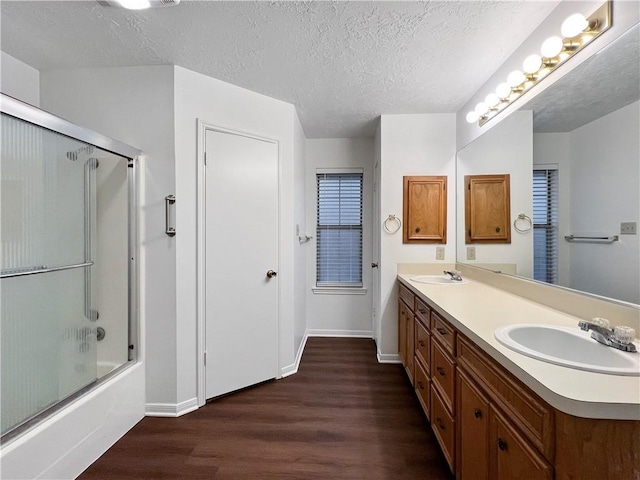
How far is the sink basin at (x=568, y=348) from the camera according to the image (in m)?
0.81

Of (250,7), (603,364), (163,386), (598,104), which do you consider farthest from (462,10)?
(163,386)

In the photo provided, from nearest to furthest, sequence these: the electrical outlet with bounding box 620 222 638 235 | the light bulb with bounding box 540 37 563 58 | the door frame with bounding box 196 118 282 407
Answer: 1. the electrical outlet with bounding box 620 222 638 235
2. the light bulb with bounding box 540 37 563 58
3. the door frame with bounding box 196 118 282 407

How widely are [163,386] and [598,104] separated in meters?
2.85

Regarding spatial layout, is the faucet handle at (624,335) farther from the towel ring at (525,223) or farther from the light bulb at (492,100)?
the light bulb at (492,100)

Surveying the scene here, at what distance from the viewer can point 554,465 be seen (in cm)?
69

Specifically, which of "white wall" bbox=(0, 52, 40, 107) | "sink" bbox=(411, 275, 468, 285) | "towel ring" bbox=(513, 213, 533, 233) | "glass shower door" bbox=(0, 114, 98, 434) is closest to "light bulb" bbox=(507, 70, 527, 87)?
"towel ring" bbox=(513, 213, 533, 233)

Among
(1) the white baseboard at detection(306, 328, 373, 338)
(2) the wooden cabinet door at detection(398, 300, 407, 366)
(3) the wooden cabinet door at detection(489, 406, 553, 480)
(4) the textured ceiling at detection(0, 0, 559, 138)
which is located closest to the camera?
(3) the wooden cabinet door at detection(489, 406, 553, 480)

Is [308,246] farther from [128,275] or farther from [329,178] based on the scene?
[128,275]

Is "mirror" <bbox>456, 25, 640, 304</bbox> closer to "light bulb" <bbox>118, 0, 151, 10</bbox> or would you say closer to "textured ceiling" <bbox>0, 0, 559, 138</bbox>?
"textured ceiling" <bbox>0, 0, 559, 138</bbox>

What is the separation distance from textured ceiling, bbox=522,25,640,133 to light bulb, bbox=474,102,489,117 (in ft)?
1.54

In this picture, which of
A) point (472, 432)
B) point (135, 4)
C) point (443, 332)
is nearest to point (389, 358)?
point (443, 332)

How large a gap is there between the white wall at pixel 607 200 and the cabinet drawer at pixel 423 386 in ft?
3.18

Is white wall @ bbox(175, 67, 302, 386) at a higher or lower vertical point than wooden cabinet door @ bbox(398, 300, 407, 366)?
higher

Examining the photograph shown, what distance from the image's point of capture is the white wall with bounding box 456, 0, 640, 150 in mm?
1045
